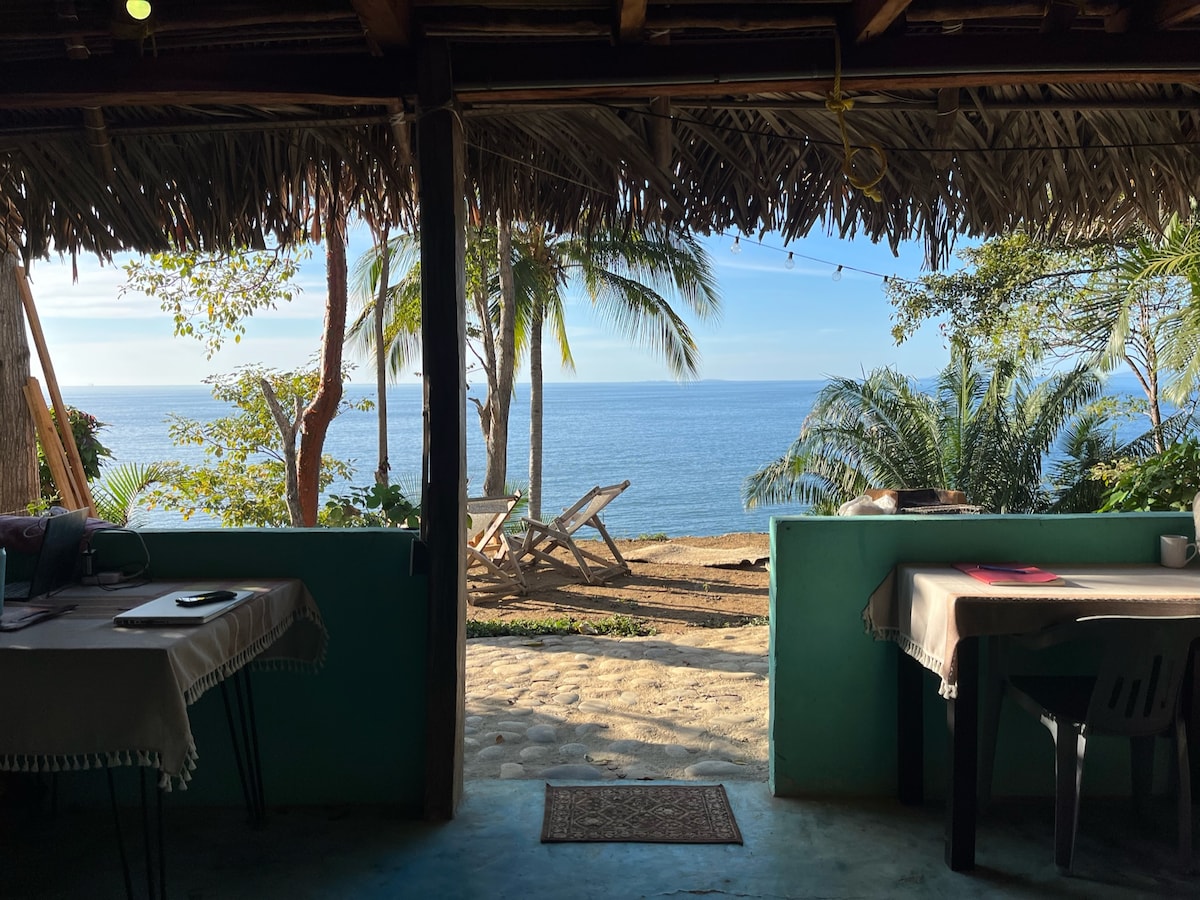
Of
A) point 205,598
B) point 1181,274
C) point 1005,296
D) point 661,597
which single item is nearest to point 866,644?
point 205,598

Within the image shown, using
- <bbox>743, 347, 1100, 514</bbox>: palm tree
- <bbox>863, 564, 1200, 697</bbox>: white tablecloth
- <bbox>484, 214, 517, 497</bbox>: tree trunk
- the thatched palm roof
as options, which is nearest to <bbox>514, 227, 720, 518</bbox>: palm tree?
<bbox>484, 214, 517, 497</bbox>: tree trunk

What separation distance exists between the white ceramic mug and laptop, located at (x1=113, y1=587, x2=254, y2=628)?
2.88 meters

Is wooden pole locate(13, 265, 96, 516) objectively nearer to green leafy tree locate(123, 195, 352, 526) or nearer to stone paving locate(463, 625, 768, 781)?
green leafy tree locate(123, 195, 352, 526)

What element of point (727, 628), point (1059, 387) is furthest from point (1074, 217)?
point (1059, 387)

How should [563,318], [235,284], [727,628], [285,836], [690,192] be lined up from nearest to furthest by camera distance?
[285,836]
[690,192]
[727,628]
[235,284]
[563,318]

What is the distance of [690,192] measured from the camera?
383cm

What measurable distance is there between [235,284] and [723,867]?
9.01 meters

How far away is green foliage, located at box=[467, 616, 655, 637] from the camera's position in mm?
6602

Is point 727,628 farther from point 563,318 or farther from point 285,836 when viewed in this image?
point 563,318

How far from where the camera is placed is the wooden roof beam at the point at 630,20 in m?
2.76

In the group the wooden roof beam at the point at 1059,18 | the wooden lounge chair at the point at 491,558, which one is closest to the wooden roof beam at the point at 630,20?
the wooden roof beam at the point at 1059,18

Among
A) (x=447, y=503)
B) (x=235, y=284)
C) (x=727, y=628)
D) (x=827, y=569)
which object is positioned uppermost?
(x=235, y=284)

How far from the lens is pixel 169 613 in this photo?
2.44 metres

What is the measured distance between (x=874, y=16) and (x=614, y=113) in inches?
38.2
